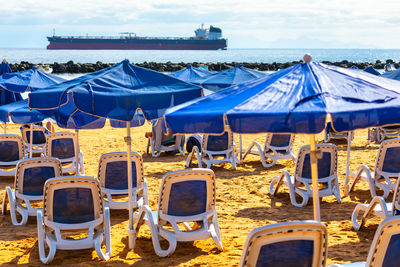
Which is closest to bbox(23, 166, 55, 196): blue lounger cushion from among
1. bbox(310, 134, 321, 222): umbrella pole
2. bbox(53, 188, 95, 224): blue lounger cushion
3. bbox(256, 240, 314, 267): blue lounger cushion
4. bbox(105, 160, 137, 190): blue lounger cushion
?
bbox(105, 160, 137, 190): blue lounger cushion

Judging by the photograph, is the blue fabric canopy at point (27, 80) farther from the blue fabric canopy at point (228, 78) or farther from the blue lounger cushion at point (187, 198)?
the blue lounger cushion at point (187, 198)

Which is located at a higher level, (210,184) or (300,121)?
(300,121)

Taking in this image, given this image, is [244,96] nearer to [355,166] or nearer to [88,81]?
[88,81]

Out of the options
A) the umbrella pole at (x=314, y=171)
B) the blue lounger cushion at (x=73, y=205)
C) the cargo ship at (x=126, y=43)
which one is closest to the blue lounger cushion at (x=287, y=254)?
the umbrella pole at (x=314, y=171)

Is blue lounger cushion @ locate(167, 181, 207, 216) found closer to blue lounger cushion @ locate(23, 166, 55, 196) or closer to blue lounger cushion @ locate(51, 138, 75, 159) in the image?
blue lounger cushion @ locate(23, 166, 55, 196)

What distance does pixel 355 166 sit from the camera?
10.1 meters

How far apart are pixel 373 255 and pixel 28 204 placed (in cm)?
441

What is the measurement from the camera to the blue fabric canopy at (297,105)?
335 centimetres

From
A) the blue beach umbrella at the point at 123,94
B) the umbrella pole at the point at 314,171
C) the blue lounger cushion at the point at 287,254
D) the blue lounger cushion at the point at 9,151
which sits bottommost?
the blue lounger cushion at the point at 9,151

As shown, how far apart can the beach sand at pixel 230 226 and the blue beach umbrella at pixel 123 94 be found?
0.49 m

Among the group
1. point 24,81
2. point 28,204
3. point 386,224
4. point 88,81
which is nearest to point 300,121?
point 386,224

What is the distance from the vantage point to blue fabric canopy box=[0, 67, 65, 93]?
11.3 metres

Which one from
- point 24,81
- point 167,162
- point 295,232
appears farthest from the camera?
point 24,81

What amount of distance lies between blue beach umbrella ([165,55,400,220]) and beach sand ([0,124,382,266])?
6.20 ft
